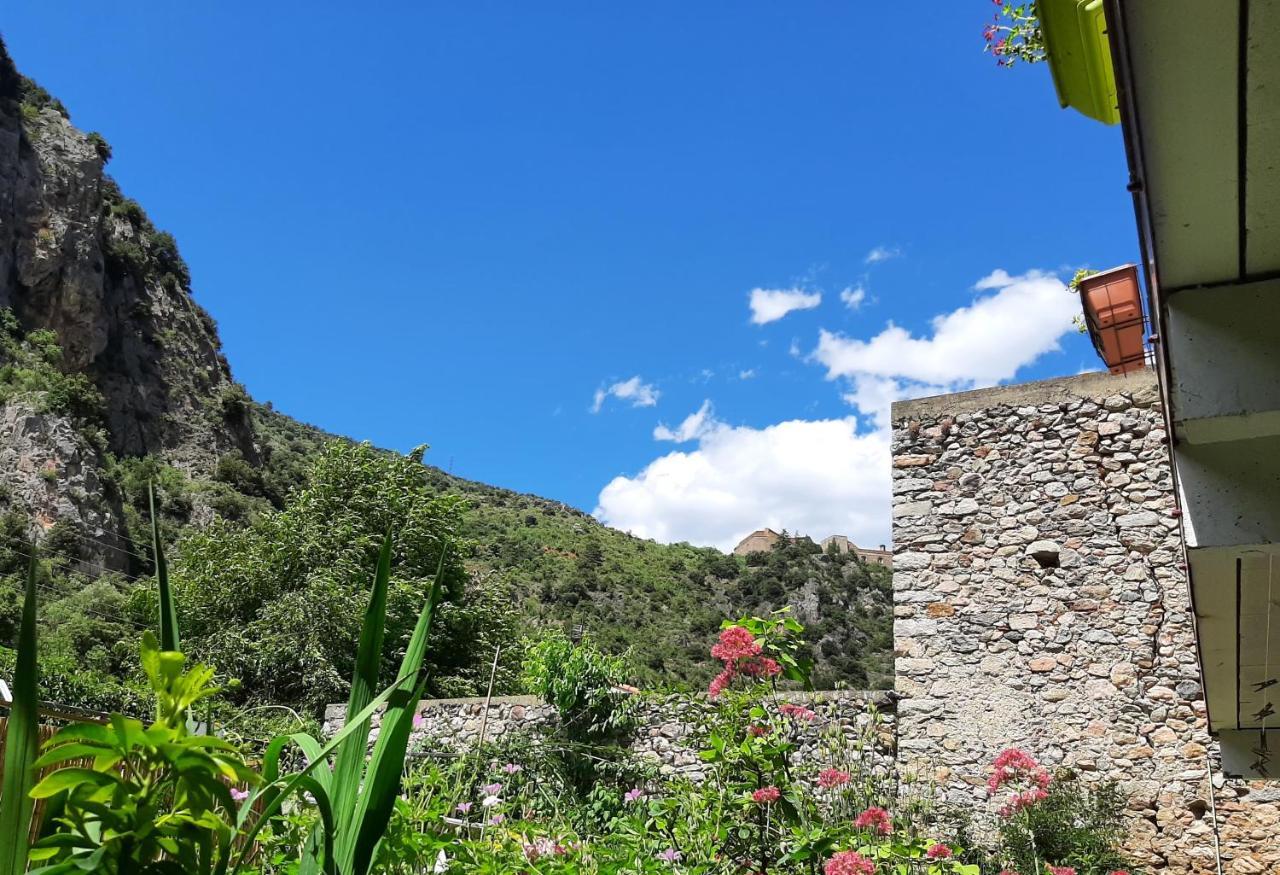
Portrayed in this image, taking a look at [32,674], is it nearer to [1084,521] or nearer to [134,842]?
[134,842]

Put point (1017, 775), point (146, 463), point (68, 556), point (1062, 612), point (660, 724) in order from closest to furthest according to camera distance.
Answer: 1. point (1017, 775)
2. point (1062, 612)
3. point (660, 724)
4. point (68, 556)
5. point (146, 463)

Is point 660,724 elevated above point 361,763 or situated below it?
below

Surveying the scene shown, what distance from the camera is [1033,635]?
17.3ft

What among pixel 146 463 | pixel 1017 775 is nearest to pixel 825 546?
pixel 146 463

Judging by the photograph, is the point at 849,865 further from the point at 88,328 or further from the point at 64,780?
the point at 88,328

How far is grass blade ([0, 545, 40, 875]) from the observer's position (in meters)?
0.88

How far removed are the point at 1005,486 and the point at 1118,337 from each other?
1.11m

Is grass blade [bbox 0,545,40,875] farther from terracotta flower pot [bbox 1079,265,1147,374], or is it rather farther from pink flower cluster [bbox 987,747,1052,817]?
terracotta flower pot [bbox 1079,265,1147,374]

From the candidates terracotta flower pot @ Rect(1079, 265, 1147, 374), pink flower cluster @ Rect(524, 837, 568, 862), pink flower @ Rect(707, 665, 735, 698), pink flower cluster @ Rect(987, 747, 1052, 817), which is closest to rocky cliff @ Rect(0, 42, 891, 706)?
terracotta flower pot @ Rect(1079, 265, 1147, 374)

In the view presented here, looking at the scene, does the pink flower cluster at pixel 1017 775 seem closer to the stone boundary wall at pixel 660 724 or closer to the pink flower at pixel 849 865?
the stone boundary wall at pixel 660 724

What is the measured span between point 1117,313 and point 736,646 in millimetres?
3427

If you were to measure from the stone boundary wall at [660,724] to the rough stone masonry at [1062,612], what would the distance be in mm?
153

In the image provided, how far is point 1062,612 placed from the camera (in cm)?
527

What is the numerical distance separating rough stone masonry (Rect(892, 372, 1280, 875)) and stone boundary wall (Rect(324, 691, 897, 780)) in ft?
0.50
